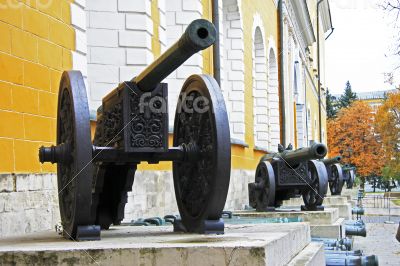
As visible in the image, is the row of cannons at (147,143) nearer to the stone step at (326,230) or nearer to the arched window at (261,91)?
the stone step at (326,230)

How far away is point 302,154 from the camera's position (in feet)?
32.4

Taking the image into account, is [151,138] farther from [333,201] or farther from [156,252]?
[333,201]

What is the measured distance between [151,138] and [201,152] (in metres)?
0.31

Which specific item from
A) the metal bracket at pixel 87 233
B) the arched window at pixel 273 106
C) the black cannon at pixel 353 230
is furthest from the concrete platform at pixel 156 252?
the arched window at pixel 273 106

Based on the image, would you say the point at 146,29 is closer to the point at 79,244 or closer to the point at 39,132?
the point at 39,132

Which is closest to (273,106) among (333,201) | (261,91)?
(261,91)

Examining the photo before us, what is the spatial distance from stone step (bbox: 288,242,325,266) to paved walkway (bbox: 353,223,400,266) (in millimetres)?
5648

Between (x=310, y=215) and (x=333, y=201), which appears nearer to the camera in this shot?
(x=310, y=215)

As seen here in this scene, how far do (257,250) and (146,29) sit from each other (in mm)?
6839

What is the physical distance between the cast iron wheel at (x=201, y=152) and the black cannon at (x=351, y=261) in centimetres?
207

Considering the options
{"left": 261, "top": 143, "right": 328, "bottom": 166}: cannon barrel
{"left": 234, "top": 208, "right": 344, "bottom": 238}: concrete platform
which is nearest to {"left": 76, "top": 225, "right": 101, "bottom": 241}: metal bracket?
{"left": 261, "top": 143, "right": 328, "bottom": 166}: cannon barrel

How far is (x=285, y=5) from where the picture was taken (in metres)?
26.6

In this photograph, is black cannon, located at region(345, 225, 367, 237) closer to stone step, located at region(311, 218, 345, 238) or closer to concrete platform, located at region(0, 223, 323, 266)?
stone step, located at region(311, 218, 345, 238)

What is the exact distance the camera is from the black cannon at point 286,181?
10.4 metres
